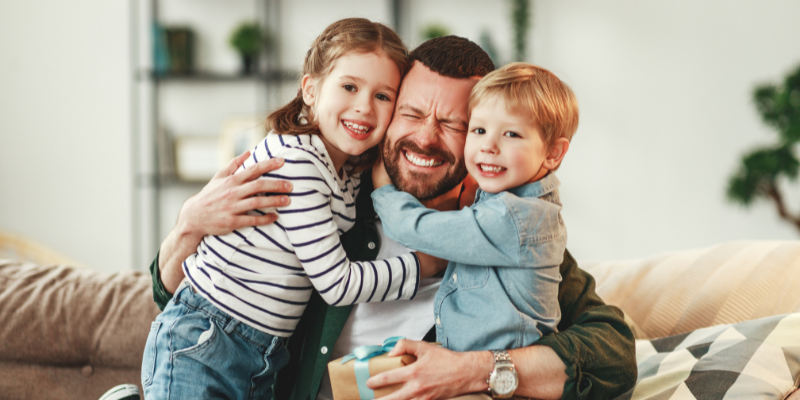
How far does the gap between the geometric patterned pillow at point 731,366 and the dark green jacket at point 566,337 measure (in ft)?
0.48

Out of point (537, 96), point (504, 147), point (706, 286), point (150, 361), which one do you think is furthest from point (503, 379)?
point (706, 286)

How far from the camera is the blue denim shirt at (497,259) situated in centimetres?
111

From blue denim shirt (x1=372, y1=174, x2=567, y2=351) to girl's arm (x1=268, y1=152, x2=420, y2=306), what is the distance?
78mm

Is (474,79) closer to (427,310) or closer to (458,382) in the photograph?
(427,310)

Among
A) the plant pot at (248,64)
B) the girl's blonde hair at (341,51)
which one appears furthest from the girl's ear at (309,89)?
the plant pot at (248,64)

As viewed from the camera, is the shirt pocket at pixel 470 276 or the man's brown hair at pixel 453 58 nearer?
the shirt pocket at pixel 470 276

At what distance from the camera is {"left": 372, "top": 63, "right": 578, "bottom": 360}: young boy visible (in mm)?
1113

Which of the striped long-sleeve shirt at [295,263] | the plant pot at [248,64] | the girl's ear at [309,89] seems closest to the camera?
the striped long-sleeve shirt at [295,263]

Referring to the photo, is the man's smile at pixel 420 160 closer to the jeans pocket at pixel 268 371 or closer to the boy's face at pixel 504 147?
the boy's face at pixel 504 147

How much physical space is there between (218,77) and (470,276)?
3.38 meters

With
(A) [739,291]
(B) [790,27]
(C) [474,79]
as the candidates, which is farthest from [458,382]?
(B) [790,27]

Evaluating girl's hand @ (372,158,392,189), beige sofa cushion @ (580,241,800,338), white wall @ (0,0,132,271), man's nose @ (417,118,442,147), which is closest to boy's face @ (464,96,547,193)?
man's nose @ (417,118,442,147)

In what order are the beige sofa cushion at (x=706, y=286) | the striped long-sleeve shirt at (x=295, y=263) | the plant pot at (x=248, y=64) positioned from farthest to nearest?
1. the plant pot at (x=248, y=64)
2. the beige sofa cushion at (x=706, y=286)
3. the striped long-sleeve shirt at (x=295, y=263)

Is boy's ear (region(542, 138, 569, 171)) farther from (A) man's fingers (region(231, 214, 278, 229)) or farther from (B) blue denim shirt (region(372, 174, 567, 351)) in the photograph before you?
(A) man's fingers (region(231, 214, 278, 229))
